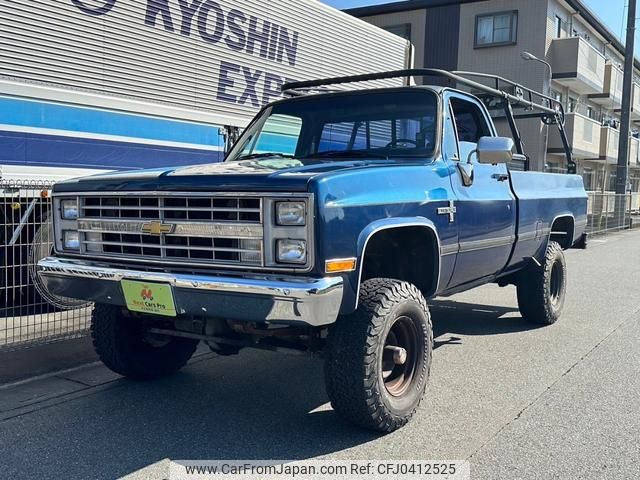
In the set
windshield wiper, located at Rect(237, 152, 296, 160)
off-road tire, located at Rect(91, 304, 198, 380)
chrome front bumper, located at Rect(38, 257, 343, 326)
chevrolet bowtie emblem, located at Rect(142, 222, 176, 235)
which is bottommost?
off-road tire, located at Rect(91, 304, 198, 380)

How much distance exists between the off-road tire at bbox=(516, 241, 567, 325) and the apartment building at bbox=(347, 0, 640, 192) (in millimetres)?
17731

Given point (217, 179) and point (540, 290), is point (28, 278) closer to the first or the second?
point (217, 179)

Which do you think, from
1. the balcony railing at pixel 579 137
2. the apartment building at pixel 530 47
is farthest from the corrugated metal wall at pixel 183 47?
the balcony railing at pixel 579 137

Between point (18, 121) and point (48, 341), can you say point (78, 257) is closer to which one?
point (48, 341)

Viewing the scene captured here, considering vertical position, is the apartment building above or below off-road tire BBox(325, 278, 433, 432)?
above

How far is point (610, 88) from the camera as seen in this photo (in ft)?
96.5

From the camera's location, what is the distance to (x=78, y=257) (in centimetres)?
399

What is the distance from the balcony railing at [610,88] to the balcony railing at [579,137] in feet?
5.84

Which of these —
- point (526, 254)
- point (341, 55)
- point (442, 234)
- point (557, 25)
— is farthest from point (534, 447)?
point (557, 25)

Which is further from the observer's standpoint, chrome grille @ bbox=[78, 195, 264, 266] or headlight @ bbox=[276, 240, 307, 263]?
chrome grille @ bbox=[78, 195, 264, 266]

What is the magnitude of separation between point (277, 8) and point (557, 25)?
19.6 metres

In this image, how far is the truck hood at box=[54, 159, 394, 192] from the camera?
3262 millimetres

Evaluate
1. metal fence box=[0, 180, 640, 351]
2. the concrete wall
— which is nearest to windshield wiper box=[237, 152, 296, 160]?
metal fence box=[0, 180, 640, 351]

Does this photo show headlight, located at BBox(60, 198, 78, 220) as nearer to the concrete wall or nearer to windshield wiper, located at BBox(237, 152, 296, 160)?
windshield wiper, located at BBox(237, 152, 296, 160)
